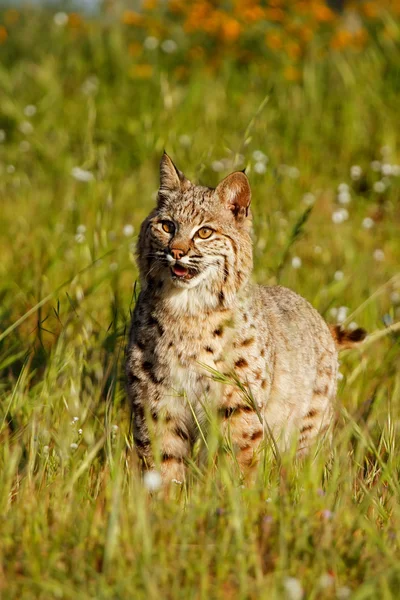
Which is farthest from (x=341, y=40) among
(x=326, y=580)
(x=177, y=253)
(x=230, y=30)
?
(x=326, y=580)

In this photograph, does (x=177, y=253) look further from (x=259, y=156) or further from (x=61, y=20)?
(x=61, y=20)

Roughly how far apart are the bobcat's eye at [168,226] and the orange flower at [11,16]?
700 centimetres

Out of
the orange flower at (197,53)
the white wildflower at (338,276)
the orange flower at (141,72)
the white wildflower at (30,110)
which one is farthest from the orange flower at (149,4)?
the white wildflower at (338,276)

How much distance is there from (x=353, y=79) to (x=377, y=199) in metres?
1.27

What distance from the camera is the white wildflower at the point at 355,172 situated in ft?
22.6

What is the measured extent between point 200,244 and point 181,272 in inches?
6.4

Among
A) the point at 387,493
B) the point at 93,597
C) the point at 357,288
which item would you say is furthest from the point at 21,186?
the point at 93,597

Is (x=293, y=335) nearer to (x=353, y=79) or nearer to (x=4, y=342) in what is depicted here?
(x=4, y=342)

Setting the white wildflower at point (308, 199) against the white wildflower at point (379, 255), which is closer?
the white wildflower at point (379, 255)

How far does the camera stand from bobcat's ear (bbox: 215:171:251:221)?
386 centimetres

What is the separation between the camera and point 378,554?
268cm

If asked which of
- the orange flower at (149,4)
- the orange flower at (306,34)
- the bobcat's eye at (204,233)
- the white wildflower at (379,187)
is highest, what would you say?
the orange flower at (306,34)

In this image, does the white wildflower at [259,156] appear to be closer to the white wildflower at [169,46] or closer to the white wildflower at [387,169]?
the white wildflower at [387,169]

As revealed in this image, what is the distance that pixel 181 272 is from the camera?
366 cm
